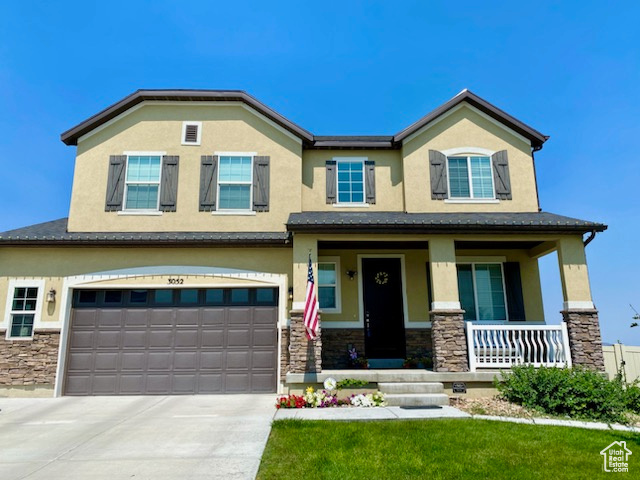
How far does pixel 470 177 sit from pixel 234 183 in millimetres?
6989

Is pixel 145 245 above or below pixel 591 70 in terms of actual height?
below

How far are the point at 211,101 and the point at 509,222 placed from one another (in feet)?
29.8

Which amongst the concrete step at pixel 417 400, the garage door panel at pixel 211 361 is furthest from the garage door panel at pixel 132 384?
the concrete step at pixel 417 400

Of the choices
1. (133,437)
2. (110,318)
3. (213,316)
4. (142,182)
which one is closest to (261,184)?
(142,182)

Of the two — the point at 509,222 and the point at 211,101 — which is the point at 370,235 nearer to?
the point at 509,222

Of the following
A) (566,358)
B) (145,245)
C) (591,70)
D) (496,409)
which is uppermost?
(591,70)

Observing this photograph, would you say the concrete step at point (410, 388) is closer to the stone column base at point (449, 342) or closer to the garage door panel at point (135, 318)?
the stone column base at point (449, 342)

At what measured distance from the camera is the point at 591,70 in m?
12.7

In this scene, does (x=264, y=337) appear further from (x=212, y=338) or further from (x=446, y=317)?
(x=446, y=317)

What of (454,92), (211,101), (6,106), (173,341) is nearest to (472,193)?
(454,92)

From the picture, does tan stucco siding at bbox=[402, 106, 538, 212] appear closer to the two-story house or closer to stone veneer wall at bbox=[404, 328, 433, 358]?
the two-story house

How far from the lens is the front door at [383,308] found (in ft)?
36.6

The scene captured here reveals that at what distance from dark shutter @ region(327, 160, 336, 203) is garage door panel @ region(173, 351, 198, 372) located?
573 cm

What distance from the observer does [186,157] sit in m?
11.8
